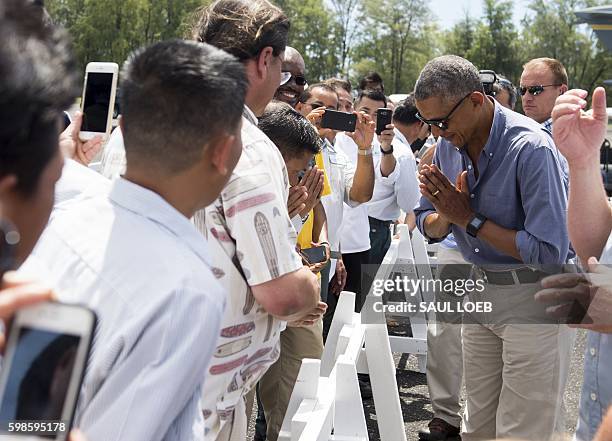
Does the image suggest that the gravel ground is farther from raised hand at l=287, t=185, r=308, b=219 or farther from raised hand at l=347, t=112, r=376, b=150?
raised hand at l=287, t=185, r=308, b=219

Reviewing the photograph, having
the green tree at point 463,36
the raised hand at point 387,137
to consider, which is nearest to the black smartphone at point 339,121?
the raised hand at point 387,137

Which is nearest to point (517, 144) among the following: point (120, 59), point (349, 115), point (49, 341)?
point (349, 115)

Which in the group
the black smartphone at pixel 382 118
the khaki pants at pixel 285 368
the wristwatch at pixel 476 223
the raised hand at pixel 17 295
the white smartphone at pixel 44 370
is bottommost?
the khaki pants at pixel 285 368

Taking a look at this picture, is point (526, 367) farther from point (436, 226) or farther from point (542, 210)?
point (436, 226)

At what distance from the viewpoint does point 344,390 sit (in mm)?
2939

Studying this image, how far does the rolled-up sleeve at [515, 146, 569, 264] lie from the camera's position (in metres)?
3.21

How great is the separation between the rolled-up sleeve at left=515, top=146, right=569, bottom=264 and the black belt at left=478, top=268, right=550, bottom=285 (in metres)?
0.13

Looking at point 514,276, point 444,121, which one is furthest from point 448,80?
point 514,276

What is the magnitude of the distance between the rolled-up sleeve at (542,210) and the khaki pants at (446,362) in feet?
3.90

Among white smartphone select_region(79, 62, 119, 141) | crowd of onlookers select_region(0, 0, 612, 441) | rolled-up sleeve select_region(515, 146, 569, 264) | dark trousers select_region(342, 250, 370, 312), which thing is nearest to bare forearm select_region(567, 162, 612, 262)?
crowd of onlookers select_region(0, 0, 612, 441)

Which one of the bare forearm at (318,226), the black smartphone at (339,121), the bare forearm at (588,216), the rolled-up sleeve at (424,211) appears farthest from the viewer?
the black smartphone at (339,121)

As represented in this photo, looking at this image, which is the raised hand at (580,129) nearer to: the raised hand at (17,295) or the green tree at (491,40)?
the raised hand at (17,295)

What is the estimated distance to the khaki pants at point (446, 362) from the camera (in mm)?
4602

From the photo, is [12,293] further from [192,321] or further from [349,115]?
[349,115]
